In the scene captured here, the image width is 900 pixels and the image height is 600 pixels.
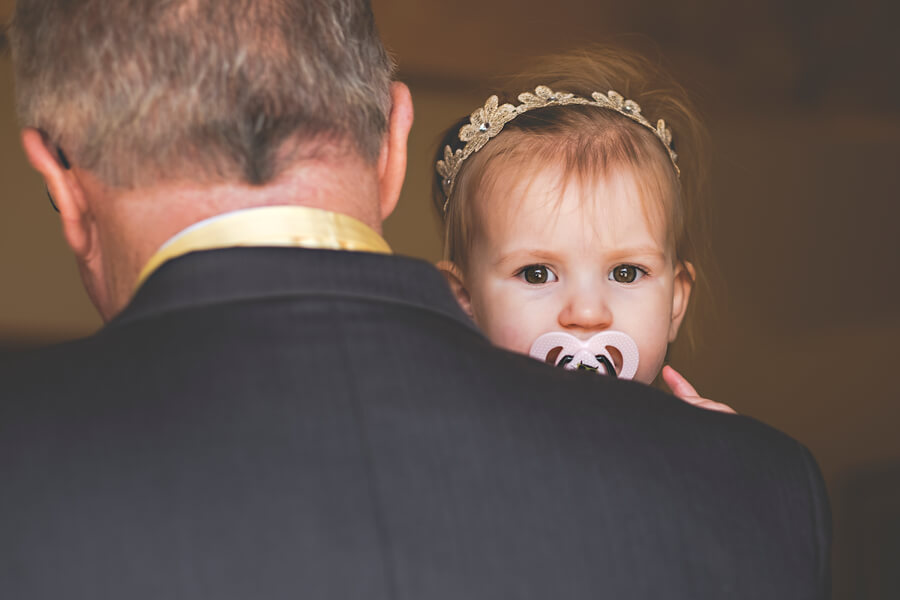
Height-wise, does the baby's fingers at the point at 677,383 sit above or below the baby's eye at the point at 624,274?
below

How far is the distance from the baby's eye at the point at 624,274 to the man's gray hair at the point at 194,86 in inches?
30.5

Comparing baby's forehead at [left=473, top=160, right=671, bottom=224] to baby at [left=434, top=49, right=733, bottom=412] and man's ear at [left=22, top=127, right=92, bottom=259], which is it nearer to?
baby at [left=434, top=49, right=733, bottom=412]

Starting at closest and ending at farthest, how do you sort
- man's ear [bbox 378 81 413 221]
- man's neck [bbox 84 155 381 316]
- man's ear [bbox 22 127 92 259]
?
man's neck [bbox 84 155 381 316] → man's ear [bbox 22 127 92 259] → man's ear [bbox 378 81 413 221]

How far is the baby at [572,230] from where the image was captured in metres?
1.69

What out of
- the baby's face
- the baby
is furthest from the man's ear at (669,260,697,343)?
the baby's face

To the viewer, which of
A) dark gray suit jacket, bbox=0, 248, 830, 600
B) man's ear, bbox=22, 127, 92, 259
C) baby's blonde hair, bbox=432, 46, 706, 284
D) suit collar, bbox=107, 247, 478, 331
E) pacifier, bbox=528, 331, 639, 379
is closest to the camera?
dark gray suit jacket, bbox=0, 248, 830, 600

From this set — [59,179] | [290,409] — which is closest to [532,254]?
[59,179]

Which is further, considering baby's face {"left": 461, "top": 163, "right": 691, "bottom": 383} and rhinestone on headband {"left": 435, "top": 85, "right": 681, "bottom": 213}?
rhinestone on headband {"left": 435, "top": 85, "right": 681, "bottom": 213}

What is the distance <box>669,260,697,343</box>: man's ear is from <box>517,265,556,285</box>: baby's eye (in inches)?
11.0

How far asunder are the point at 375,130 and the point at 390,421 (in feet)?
1.28

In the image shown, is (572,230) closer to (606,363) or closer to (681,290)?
(606,363)

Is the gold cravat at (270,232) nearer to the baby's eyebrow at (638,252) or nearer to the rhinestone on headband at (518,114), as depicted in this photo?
the baby's eyebrow at (638,252)

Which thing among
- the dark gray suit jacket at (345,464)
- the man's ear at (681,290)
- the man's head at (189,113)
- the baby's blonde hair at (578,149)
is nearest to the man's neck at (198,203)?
the man's head at (189,113)

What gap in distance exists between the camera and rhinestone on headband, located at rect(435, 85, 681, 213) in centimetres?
190
